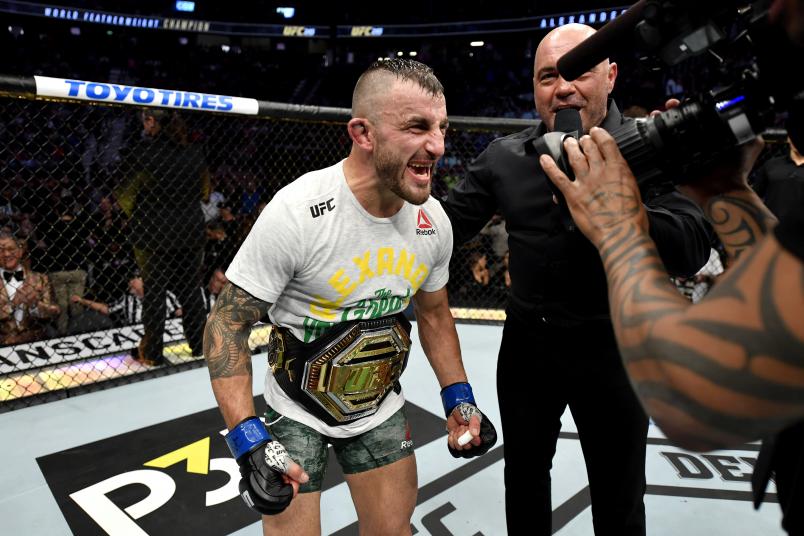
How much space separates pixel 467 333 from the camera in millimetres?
4320

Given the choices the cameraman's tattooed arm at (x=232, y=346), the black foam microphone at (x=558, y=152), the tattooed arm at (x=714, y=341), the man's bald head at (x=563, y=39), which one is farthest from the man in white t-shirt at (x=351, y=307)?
the tattooed arm at (x=714, y=341)

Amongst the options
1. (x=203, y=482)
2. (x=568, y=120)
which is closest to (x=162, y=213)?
(x=203, y=482)

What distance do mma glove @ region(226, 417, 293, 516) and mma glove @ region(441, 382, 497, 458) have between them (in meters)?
0.50

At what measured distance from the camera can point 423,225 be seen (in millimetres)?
1545

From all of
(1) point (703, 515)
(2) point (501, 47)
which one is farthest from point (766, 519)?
(2) point (501, 47)

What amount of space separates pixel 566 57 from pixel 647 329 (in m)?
0.45

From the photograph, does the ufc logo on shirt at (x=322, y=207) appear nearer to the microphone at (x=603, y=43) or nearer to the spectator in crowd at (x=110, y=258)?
the microphone at (x=603, y=43)

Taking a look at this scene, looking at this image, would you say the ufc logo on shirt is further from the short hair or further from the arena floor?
the arena floor

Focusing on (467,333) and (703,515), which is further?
(467,333)

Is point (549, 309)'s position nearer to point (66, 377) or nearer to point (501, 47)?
point (66, 377)

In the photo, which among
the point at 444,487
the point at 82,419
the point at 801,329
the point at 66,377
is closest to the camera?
the point at 801,329

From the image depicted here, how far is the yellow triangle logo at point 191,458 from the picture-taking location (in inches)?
91.7

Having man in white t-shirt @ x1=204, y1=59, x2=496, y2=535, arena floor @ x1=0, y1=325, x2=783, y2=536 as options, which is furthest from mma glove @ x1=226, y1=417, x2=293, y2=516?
arena floor @ x1=0, y1=325, x2=783, y2=536

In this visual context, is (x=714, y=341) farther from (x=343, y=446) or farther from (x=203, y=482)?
(x=203, y=482)
